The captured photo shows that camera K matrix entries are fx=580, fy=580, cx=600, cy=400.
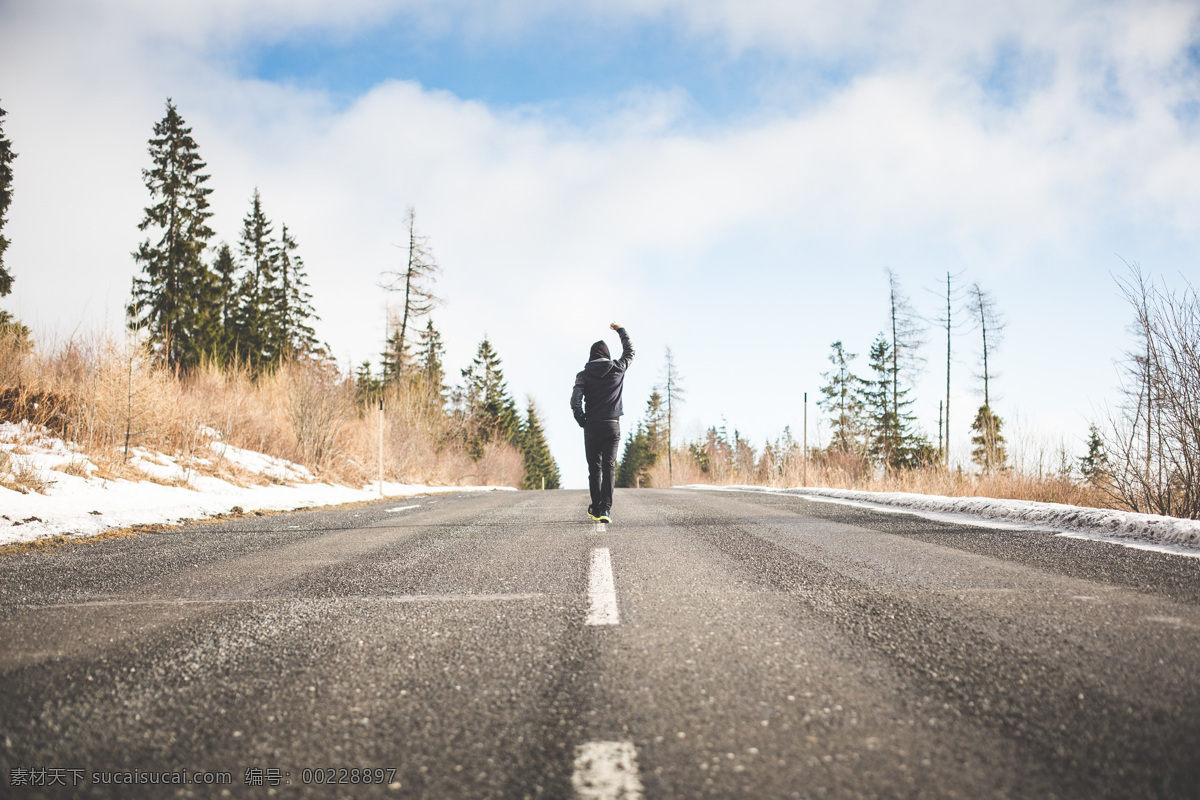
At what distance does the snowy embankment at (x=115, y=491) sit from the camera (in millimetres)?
6062

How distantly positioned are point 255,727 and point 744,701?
4.84 ft

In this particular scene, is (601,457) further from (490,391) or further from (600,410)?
(490,391)

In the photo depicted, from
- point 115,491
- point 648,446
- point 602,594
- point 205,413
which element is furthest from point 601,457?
point 648,446

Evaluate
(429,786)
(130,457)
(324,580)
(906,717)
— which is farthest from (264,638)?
(130,457)

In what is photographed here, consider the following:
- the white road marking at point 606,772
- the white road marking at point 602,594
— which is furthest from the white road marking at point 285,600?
the white road marking at point 606,772

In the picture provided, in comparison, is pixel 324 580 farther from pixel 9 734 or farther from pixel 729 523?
pixel 729 523

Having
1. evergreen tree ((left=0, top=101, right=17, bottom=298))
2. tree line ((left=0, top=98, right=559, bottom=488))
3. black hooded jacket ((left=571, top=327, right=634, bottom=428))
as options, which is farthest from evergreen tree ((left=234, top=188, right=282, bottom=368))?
black hooded jacket ((left=571, top=327, right=634, bottom=428))

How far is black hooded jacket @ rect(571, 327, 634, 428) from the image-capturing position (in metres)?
7.57

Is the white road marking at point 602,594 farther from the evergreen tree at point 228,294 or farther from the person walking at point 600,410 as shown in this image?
the evergreen tree at point 228,294

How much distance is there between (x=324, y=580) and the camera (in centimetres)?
378

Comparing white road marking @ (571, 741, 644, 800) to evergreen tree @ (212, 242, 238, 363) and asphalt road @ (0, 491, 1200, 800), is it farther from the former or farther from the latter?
evergreen tree @ (212, 242, 238, 363)

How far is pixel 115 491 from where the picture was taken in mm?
8055

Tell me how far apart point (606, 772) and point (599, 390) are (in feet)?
20.6

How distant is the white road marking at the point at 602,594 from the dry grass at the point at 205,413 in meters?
7.50
